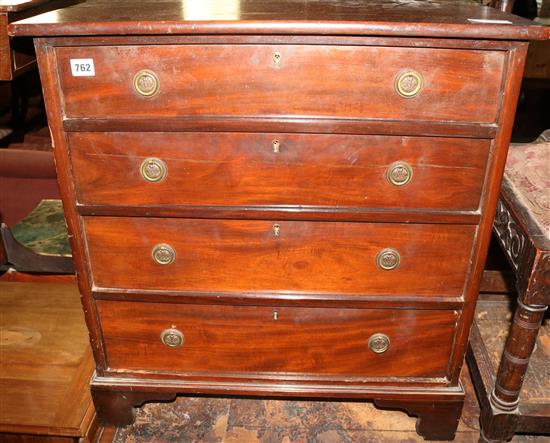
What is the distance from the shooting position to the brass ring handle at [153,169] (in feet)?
4.54

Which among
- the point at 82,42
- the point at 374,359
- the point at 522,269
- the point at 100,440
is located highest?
the point at 82,42

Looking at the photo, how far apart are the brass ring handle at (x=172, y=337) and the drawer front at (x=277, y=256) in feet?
0.49

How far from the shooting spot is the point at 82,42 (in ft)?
4.14

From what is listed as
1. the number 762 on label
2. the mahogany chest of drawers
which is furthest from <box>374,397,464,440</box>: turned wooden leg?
the number 762 on label

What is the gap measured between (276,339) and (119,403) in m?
0.57

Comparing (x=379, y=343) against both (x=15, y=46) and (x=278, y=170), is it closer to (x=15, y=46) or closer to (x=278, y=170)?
(x=278, y=170)

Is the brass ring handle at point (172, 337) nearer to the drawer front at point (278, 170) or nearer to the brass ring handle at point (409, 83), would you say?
the drawer front at point (278, 170)

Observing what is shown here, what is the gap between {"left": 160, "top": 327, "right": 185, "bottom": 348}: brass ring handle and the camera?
1633 millimetres

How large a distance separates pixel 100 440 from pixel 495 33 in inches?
66.0

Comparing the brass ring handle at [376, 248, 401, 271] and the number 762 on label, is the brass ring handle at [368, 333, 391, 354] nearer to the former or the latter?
the brass ring handle at [376, 248, 401, 271]

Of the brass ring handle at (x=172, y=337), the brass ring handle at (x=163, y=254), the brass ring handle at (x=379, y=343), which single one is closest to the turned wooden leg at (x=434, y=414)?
the brass ring handle at (x=379, y=343)

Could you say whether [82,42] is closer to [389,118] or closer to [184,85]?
[184,85]

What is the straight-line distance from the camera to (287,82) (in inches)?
50.3

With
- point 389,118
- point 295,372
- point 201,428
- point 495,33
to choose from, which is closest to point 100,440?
point 201,428
